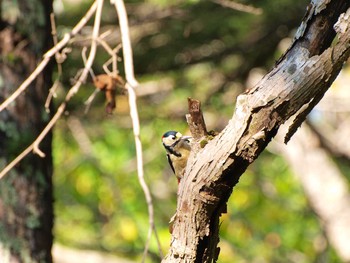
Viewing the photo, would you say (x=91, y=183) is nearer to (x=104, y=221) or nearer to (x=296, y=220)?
(x=104, y=221)

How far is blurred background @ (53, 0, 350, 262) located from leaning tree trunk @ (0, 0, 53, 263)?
1.06 ft

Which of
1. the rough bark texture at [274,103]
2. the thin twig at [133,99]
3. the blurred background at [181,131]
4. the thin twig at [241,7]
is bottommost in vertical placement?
the rough bark texture at [274,103]

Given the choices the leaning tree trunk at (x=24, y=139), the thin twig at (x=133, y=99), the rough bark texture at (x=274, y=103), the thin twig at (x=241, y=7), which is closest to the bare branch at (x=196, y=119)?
the rough bark texture at (x=274, y=103)

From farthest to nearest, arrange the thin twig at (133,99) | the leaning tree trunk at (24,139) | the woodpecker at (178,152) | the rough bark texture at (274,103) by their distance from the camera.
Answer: the leaning tree trunk at (24,139), the thin twig at (133,99), the woodpecker at (178,152), the rough bark texture at (274,103)

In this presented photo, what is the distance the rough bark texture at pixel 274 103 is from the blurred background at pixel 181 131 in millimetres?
1395

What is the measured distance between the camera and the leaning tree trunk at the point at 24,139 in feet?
10.7

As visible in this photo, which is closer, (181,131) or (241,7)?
(241,7)

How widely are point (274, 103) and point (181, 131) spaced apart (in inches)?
191

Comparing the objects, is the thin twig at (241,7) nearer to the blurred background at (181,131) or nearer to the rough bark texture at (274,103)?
the blurred background at (181,131)

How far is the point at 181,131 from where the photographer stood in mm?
7082

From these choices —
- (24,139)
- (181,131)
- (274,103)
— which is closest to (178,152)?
(274,103)

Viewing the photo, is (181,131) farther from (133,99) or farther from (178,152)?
(178,152)

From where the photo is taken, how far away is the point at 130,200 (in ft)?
28.0

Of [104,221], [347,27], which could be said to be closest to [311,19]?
[347,27]
